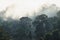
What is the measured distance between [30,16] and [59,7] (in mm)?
943

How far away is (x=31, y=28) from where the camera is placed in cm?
471

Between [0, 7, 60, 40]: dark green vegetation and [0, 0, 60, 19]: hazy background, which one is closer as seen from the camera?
[0, 7, 60, 40]: dark green vegetation

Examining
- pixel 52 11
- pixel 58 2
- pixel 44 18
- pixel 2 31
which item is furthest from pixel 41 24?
pixel 2 31

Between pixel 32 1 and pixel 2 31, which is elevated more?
pixel 32 1

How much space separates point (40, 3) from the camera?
4902mm

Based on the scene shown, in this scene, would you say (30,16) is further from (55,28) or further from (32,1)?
(55,28)

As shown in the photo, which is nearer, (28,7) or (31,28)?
(31,28)

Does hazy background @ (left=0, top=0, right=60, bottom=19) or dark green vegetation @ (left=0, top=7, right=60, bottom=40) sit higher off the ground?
hazy background @ (left=0, top=0, right=60, bottom=19)

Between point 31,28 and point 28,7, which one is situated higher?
point 28,7

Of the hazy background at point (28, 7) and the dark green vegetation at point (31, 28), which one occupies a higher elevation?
the hazy background at point (28, 7)

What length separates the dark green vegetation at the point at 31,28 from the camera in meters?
4.62

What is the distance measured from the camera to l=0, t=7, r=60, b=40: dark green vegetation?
4617 mm

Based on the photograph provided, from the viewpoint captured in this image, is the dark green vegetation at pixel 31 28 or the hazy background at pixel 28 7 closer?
the dark green vegetation at pixel 31 28

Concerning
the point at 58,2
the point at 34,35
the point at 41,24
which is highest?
the point at 58,2
